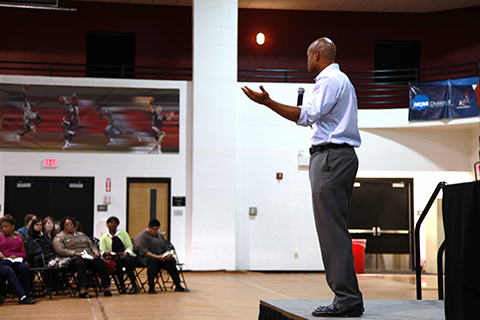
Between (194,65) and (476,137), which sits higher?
(194,65)

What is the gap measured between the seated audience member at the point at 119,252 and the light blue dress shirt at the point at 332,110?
19.6ft

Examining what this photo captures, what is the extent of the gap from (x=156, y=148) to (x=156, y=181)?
71cm

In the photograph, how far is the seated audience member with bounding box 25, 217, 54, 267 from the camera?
8.09 meters

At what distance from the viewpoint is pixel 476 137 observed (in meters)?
12.8

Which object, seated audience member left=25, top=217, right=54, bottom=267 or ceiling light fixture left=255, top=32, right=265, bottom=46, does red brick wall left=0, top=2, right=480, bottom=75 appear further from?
seated audience member left=25, top=217, right=54, bottom=267

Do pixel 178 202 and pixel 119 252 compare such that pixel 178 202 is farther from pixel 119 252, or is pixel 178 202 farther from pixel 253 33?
pixel 253 33

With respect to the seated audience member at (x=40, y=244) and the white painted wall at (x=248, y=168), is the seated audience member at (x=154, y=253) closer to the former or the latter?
the seated audience member at (x=40, y=244)

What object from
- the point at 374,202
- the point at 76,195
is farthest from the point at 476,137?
the point at 76,195

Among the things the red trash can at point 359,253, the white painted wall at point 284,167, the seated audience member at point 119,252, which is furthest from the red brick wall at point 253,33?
the seated audience member at point 119,252

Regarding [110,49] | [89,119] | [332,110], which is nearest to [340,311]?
[332,110]

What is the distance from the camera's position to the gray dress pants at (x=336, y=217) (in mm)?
3199

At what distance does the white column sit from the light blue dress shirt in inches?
353

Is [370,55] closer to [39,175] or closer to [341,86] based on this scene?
[39,175]

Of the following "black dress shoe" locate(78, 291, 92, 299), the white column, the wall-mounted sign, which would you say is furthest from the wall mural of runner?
"black dress shoe" locate(78, 291, 92, 299)
